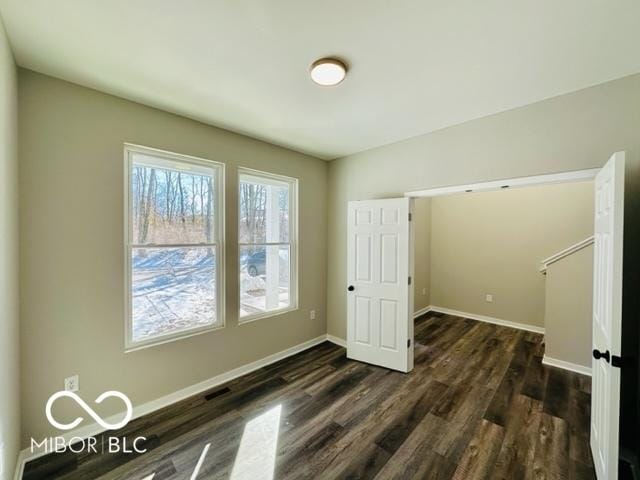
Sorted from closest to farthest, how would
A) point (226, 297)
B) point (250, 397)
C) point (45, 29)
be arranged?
point (45, 29) → point (250, 397) → point (226, 297)

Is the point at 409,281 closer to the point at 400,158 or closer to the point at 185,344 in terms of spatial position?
the point at 400,158

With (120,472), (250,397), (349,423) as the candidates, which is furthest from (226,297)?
(349,423)

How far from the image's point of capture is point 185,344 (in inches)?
99.3

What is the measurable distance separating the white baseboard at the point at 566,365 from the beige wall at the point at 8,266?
4734 mm

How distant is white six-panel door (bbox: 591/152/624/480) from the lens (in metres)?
1.39

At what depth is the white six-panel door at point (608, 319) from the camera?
1393mm

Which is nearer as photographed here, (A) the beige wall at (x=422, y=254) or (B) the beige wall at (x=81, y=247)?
(B) the beige wall at (x=81, y=247)

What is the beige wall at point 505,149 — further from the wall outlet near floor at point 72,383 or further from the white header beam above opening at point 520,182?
the wall outlet near floor at point 72,383

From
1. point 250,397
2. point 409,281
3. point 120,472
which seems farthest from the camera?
point 409,281

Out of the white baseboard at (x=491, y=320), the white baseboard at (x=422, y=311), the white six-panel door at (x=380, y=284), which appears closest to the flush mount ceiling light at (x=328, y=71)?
the white six-panel door at (x=380, y=284)

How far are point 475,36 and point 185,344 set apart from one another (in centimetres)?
325

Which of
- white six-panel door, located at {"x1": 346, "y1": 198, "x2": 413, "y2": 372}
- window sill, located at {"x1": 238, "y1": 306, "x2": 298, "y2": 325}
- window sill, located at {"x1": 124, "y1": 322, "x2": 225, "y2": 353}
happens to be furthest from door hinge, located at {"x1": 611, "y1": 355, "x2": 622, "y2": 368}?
window sill, located at {"x1": 124, "y1": 322, "x2": 225, "y2": 353}

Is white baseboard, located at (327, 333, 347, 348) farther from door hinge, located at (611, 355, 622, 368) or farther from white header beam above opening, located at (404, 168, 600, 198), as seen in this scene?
door hinge, located at (611, 355, 622, 368)

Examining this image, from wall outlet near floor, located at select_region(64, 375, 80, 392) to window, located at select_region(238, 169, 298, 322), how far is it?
1373 mm
